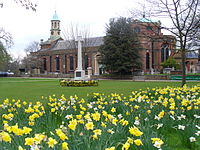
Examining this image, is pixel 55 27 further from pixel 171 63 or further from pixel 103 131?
pixel 103 131

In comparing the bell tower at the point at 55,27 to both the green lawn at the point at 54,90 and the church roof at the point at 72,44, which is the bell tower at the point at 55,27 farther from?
the green lawn at the point at 54,90

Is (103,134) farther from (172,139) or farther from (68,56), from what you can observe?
(68,56)

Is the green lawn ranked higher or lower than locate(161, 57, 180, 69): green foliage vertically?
lower

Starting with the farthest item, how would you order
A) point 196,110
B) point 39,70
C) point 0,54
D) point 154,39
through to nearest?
1. point 39,70
2. point 0,54
3. point 154,39
4. point 196,110

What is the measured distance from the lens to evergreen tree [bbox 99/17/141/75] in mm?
42000

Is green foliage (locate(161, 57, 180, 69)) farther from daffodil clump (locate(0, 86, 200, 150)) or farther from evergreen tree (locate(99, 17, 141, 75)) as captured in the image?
daffodil clump (locate(0, 86, 200, 150))

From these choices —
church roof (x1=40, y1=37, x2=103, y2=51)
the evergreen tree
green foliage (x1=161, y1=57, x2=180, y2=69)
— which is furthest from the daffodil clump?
church roof (x1=40, y1=37, x2=103, y2=51)

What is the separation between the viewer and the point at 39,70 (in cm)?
8081

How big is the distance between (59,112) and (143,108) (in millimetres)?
1863

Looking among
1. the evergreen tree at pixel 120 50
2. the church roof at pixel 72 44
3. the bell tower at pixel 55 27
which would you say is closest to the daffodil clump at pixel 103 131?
the evergreen tree at pixel 120 50

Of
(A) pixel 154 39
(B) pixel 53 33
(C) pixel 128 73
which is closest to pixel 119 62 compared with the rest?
(C) pixel 128 73

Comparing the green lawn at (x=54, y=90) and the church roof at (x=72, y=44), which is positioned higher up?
the church roof at (x=72, y=44)

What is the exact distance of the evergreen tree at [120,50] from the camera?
138 feet

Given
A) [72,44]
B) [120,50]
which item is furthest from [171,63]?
[72,44]
